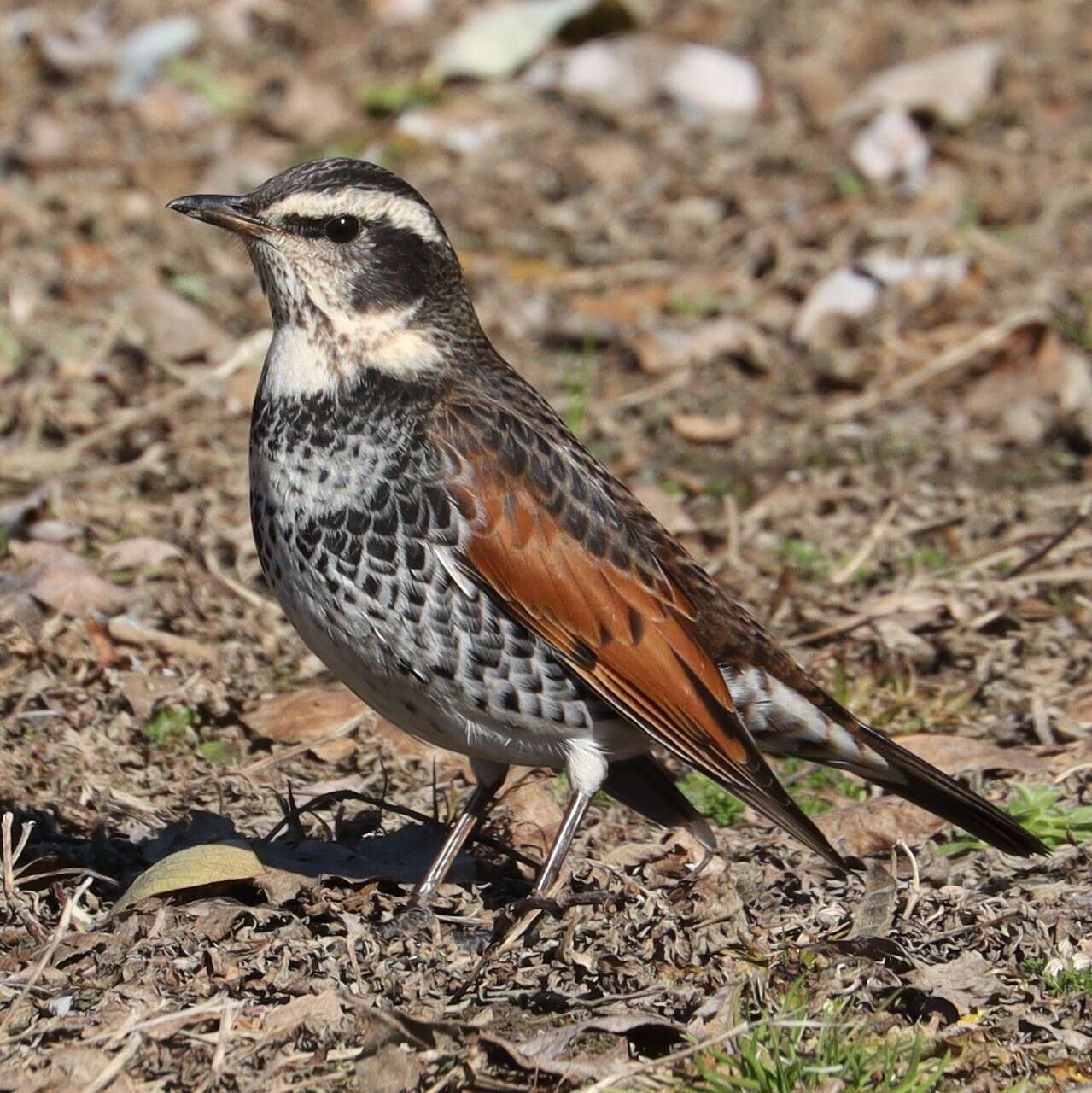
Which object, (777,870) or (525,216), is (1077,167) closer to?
(525,216)

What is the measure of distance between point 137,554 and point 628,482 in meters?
2.19

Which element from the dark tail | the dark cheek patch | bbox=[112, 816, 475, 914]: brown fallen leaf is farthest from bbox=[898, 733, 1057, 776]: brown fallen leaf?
the dark cheek patch

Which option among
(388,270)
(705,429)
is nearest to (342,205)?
(388,270)

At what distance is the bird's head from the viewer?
17.6 feet

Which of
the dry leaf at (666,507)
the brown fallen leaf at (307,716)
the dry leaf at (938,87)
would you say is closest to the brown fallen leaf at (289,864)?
the brown fallen leaf at (307,716)

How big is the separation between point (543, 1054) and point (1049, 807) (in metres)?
2.08

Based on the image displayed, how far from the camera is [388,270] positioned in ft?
17.9

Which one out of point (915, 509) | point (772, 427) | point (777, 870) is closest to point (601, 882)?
point (777, 870)

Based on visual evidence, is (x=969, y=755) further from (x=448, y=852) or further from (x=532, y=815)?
(x=448, y=852)

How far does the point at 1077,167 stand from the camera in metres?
11.1

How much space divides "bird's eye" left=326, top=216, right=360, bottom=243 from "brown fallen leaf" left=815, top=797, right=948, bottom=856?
228 cm

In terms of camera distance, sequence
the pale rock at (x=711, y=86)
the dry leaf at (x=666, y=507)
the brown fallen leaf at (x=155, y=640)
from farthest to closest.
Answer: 1. the pale rock at (x=711, y=86)
2. the dry leaf at (x=666, y=507)
3. the brown fallen leaf at (x=155, y=640)

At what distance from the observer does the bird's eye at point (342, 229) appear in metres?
5.41

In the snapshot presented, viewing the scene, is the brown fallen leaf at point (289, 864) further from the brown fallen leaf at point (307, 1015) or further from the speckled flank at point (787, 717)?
the speckled flank at point (787, 717)
